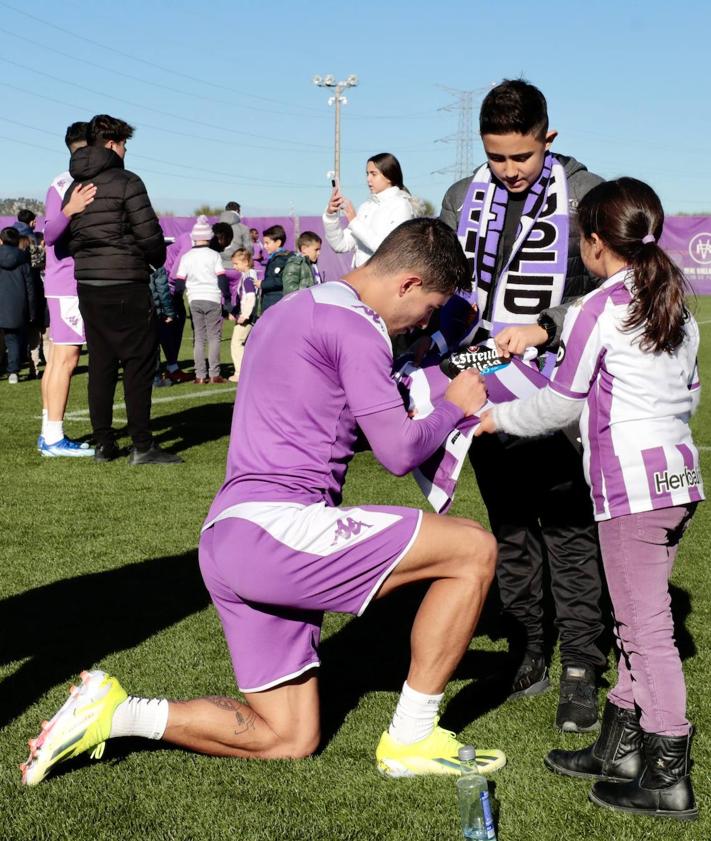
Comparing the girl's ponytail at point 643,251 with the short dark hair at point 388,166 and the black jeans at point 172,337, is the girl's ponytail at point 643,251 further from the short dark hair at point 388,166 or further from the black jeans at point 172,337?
the black jeans at point 172,337

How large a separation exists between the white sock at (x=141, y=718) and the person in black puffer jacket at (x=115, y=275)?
16.1 feet

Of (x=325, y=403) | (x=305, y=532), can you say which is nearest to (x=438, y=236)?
(x=325, y=403)

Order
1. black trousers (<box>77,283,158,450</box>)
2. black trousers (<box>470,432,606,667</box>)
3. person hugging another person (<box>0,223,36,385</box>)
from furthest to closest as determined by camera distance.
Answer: person hugging another person (<box>0,223,36,385</box>) < black trousers (<box>77,283,158,450</box>) < black trousers (<box>470,432,606,667</box>)

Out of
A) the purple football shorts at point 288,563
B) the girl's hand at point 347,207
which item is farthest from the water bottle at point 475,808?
the girl's hand at point 347,207

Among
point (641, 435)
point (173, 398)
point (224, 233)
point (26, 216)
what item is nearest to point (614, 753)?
point (641, 435)

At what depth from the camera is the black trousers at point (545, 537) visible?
3.99 m

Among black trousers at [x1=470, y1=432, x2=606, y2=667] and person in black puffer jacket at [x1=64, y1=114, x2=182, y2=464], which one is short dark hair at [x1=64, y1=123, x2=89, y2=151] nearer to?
person in black puffer jacket at [x1=64, y1=114, x2=182, y2=464]

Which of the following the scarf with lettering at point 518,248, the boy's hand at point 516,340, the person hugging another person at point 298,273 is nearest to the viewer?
the boy's hand at point 516,340

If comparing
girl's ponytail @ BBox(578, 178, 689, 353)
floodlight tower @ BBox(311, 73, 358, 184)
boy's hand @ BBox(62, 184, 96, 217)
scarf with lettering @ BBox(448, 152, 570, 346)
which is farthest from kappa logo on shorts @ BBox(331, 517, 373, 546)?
floodlight tower @ BBox(311, 73, 358, 184)

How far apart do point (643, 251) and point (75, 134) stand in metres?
6.09

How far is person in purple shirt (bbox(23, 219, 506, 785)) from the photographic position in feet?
10.0

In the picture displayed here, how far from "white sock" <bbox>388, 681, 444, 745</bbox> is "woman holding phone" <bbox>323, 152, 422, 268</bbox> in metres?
5.37

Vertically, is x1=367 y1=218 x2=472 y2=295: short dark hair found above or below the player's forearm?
above

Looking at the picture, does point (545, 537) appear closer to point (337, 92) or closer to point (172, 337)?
point (172, 337)
